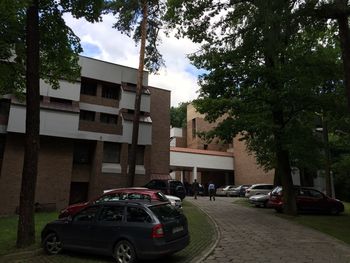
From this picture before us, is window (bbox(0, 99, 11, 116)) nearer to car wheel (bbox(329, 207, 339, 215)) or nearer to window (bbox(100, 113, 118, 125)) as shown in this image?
window (bbox(100, 113, 118, 125))

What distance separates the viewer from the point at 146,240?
959 centimetres

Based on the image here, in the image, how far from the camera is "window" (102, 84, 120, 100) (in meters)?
30.9

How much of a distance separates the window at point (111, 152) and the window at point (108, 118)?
187cm

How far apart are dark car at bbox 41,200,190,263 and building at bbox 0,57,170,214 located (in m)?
15.4

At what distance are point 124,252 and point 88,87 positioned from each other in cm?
2211

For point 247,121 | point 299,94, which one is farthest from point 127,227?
point 299,94

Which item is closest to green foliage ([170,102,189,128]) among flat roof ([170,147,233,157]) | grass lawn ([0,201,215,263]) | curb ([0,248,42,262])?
→ flat roof ([170,147,233,157])

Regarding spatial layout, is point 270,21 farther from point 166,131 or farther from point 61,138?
point 166,131

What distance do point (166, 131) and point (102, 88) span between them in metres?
6.56

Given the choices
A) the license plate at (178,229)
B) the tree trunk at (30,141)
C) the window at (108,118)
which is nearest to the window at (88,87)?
the window at (108,118)

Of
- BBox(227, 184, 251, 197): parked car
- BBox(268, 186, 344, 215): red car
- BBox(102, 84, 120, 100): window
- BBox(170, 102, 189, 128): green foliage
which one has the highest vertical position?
BBox(170, 102, 189, 128): green foliage

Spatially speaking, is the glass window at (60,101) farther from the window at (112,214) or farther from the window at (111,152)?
the window at (112,214)

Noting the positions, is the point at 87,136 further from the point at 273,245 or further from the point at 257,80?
the point at 273,245

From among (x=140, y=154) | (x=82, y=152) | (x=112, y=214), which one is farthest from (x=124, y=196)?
(x=140, y=154)
